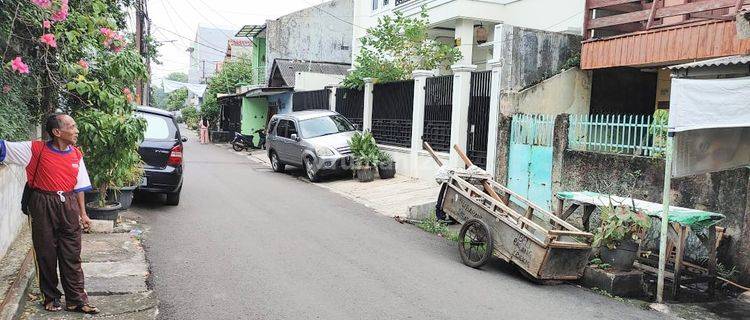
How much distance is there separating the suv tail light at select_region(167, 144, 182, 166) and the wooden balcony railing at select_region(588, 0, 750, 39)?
8262 millimetres

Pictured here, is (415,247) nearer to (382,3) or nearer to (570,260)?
(570,260)

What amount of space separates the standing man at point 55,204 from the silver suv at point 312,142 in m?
10.3

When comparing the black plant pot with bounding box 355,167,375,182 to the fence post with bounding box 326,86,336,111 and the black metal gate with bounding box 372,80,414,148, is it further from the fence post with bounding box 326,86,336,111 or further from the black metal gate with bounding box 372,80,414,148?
the fence post with bounding box 326,86,336,111

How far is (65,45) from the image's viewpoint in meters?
6.68

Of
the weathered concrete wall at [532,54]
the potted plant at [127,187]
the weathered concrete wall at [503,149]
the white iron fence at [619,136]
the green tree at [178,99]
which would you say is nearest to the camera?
the potted plant at [127,187]

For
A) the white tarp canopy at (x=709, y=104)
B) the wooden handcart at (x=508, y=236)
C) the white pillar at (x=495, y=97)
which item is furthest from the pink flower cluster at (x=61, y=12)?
the white pillar at (x=495, y=97)

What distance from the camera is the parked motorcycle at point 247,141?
2777 cm

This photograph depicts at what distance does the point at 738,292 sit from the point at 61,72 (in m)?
8.40

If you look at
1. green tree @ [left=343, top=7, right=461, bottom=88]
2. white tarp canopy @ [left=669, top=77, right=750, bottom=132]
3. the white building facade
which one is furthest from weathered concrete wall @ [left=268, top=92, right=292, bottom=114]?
white tarp canopy @ [left=669, top=77, right=750, bottom=132]

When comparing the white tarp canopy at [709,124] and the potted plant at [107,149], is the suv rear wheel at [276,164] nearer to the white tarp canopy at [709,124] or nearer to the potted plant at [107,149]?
the potted plant at [107,149]

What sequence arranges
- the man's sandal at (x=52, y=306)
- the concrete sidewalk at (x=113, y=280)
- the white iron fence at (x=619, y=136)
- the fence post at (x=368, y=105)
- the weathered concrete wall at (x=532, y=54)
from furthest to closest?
the fence post at (x=368, y=105), the weathered concrete wall at (x=532, y=54), the white iron fence at (x=619, y=136), the concrete sidewalk at (x=113, y=280), the man's sandal at (x=52, y=306)

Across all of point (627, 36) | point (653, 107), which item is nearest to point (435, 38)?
point (653, 107)

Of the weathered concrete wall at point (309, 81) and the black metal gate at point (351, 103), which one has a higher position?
the weathered concrete wall at point (309, 81)

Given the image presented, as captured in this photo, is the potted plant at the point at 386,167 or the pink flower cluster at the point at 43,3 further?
Answer: the potted plant at the point at 386,167
